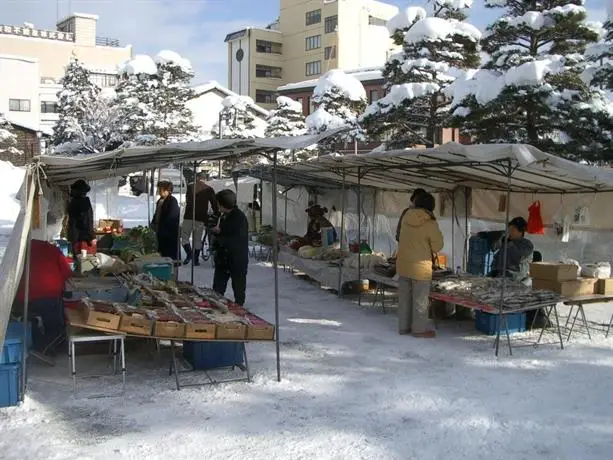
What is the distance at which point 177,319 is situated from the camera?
5.04 metres

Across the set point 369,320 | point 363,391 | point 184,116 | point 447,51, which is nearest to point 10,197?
point 184,116

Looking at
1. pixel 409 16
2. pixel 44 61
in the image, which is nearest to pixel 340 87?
pixel 409 16

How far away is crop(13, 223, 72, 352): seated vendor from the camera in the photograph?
216 inches

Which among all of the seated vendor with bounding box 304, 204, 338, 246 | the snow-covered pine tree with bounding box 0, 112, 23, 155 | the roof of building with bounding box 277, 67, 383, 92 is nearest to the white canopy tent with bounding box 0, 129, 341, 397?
the seated vendor with bounding box 304, 204, 338, 246

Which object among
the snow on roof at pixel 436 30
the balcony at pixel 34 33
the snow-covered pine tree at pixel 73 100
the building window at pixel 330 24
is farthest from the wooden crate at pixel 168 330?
the balcony at pixel 34 33

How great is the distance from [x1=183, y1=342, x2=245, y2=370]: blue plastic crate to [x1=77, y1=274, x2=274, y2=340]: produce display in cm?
27

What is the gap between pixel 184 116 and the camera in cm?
3184

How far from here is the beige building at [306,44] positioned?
5497cm

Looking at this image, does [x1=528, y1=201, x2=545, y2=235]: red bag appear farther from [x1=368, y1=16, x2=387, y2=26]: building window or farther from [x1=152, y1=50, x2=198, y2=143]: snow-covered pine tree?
[x1=368, y1=16, x2=387, y2=26]: building window

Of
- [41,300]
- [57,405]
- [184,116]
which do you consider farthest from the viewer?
[184,116]

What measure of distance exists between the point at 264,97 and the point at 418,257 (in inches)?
2119

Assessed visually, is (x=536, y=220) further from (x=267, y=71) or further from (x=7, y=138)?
(x=267, y=71)

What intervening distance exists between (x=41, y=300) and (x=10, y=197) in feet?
78.6

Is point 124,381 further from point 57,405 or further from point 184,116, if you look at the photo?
point 184,116
